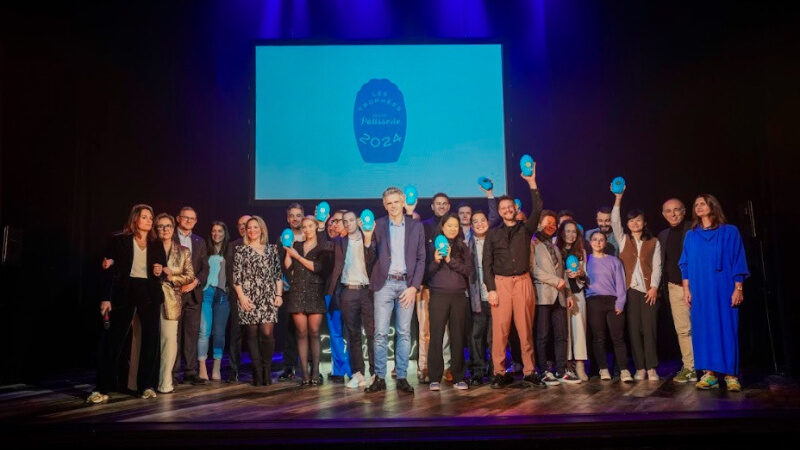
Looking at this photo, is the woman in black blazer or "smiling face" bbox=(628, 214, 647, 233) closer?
the woman in black blazer

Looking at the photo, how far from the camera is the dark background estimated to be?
18.4ft

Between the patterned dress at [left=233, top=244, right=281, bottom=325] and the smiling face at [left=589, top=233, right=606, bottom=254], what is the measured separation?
270 cm

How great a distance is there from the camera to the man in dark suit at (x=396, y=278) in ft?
15.5

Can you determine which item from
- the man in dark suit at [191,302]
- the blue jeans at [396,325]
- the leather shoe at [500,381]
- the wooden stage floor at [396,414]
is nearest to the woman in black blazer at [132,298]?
the wooden stage floor at [396,414]

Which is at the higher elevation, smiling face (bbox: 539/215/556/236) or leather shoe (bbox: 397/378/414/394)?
smiling face (bbox: 539/215/556/236)

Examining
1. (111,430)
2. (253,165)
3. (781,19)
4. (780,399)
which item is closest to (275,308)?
(111,430)

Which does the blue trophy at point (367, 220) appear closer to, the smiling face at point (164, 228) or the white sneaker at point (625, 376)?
the smiling face at point (164, 228)

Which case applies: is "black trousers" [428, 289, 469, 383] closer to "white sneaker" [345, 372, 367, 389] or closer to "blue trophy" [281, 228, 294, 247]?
"white sneaker" [345, 372, 367, 389]

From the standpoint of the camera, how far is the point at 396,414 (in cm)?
381

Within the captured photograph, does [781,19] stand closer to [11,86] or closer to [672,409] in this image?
[672,409]

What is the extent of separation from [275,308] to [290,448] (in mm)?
2096

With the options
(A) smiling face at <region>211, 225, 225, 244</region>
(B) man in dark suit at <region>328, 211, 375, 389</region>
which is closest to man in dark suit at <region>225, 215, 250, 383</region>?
(A) smiling face at <region>211, 225, 225, 244</region>

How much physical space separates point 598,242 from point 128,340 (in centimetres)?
384

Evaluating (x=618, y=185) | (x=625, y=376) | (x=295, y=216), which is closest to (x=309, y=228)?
(x=295, y=216)
